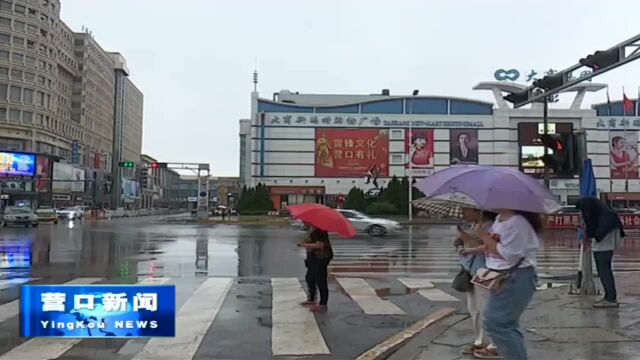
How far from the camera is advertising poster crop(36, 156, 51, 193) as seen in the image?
94.1 meters

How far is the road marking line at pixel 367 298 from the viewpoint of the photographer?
977 cm

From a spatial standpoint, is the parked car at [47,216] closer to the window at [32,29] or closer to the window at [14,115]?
the window at [14,115]

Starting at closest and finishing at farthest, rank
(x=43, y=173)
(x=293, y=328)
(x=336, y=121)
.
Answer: (x=293, y=328), (x=336, y=121), (x=43, y=173)

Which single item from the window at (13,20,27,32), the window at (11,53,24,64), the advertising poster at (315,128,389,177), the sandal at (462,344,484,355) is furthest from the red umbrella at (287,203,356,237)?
the window at (13,20,27,32)

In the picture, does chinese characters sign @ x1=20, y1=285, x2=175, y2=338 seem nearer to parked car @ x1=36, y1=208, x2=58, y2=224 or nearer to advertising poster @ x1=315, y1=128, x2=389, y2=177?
parked car @ x1=36, y1=208, x2=58, y2=224

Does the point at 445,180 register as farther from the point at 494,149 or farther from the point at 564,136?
the point at 494,149

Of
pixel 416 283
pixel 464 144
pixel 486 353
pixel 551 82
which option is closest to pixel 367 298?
pixel 416 283

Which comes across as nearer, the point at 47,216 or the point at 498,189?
the point at 498,189

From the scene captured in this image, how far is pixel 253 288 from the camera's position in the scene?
1220 cm

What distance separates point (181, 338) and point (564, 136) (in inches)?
277

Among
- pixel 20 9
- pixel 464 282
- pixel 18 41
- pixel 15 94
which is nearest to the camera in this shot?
pixel 464 282

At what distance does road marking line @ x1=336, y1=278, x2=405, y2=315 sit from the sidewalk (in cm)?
124

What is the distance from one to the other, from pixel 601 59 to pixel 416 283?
6293 mm

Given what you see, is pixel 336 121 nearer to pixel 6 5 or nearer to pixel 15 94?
pixel 15 94
